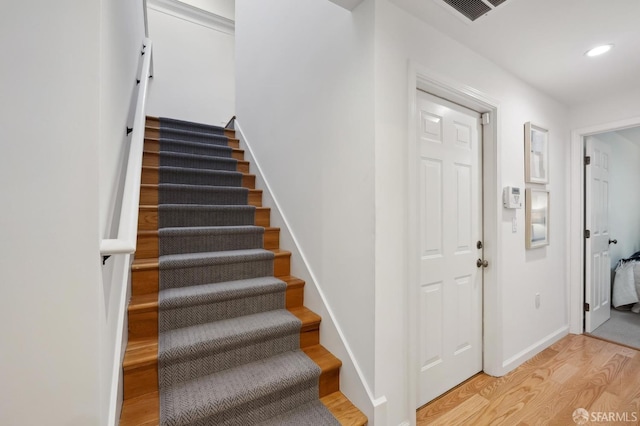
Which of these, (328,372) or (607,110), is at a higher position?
(607,110)

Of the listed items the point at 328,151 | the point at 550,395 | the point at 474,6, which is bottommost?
the point at 550,395

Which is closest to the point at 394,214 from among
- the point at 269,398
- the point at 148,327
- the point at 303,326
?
the point at 303,326

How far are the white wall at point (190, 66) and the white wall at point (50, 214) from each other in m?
3.56

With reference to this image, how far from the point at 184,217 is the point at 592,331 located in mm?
4142

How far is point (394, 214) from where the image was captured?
1500 mm

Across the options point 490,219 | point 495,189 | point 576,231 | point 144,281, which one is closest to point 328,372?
point 144,281

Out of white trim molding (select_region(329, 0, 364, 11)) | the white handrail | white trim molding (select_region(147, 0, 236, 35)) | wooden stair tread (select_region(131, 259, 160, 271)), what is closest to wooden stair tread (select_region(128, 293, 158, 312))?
wooden stair tread (select_region(131, 259, 160, 271))

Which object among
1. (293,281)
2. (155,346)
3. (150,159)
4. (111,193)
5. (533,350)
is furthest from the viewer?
(150,159)

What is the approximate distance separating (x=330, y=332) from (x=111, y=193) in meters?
1.35

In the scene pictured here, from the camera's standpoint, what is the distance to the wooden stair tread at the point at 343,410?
4.64ft

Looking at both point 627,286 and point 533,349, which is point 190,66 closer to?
point 533,349

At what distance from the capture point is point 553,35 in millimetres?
1760

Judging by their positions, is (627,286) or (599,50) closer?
(599,50)

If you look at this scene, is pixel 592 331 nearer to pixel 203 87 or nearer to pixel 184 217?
pixel 184 217
